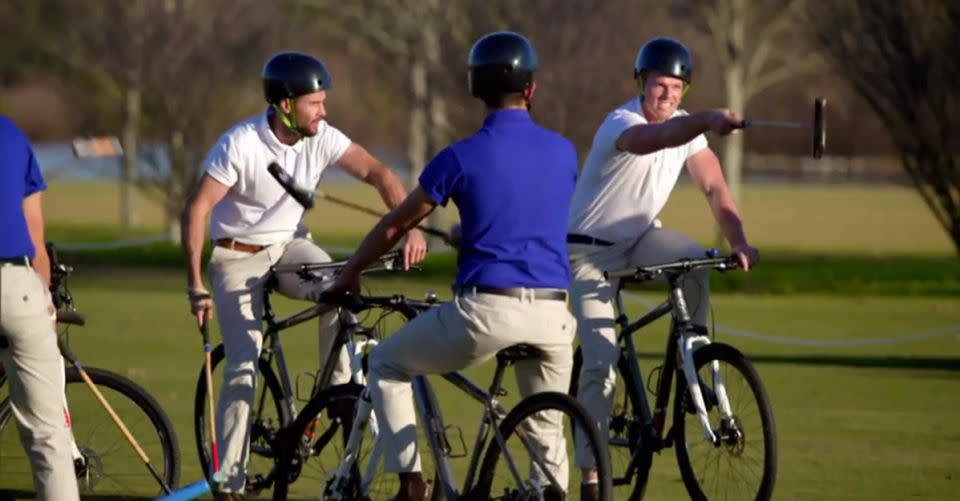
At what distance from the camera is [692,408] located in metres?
9.23

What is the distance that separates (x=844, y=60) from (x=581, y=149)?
10341 millimetres

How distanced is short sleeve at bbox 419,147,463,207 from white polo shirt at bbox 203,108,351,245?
223 centimetres

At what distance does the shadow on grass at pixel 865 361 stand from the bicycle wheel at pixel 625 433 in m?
7.63

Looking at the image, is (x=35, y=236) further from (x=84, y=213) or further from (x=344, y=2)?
(x=84, y=213)

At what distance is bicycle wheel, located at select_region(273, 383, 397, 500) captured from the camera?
8094 mm

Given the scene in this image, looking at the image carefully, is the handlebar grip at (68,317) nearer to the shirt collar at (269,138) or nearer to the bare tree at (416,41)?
the shirt collar at (269,138)

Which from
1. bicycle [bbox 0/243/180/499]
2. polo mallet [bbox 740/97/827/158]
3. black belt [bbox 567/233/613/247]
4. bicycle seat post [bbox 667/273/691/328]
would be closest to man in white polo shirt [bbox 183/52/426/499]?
bicycle [bbox 0/243/180/499]

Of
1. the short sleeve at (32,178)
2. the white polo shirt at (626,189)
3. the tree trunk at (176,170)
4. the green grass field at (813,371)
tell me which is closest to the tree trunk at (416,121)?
the tree trunk at (176,170)

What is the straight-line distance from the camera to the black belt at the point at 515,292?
7.47 meters

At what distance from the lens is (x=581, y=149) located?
34.4m

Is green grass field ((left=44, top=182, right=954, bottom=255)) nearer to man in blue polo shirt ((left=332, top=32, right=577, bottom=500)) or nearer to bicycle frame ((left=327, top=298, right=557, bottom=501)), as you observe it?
bicycle frame ((left=327, top=298, right=557, bottom=501))

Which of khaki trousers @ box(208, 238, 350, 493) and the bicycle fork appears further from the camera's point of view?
khaki trousers @ box(208, 238, 350, 493)

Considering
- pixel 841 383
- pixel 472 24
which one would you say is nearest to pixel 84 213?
pixel 472 24

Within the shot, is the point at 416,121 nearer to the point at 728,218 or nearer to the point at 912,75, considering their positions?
the point at 912,75
